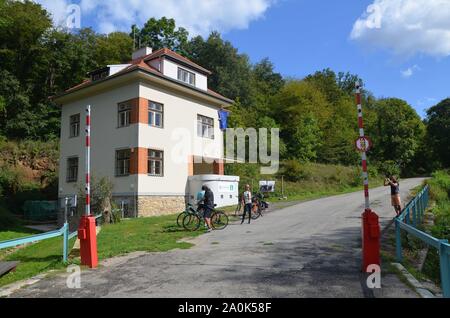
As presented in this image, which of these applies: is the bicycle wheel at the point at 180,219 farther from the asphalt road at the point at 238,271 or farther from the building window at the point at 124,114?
the building window at the point at 124,114

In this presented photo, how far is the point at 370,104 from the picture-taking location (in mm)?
77438

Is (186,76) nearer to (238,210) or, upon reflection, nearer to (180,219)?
(238,210)

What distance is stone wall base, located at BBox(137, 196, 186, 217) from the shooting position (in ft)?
75.5

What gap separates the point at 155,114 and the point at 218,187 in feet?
19.0

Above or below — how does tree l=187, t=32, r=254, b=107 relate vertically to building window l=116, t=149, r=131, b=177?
above

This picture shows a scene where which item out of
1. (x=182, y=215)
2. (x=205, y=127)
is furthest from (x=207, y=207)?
(x=205, y=127)

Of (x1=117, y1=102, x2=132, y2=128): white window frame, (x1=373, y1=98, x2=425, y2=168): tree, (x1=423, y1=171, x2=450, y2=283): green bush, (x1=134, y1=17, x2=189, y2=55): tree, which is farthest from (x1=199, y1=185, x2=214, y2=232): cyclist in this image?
(x1=373, y1=98, x2=425, y2=168): tree

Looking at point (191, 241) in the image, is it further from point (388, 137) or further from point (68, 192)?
point (388, 137)

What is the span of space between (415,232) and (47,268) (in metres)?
7.11

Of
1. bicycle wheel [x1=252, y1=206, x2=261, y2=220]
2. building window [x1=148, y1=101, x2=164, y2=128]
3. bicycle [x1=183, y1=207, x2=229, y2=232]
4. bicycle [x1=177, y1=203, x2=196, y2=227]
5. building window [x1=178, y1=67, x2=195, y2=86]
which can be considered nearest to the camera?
bicycle [x1=183, y1=207, x2=229, y2=232]

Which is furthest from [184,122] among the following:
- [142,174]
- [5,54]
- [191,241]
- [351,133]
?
[351,133]

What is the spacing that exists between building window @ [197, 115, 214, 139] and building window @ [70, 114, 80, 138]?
327 inches

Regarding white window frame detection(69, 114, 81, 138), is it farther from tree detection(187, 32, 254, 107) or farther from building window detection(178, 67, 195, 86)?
tree detection(187, 32, 254, 107)

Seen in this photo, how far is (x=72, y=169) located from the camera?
28.4 m
